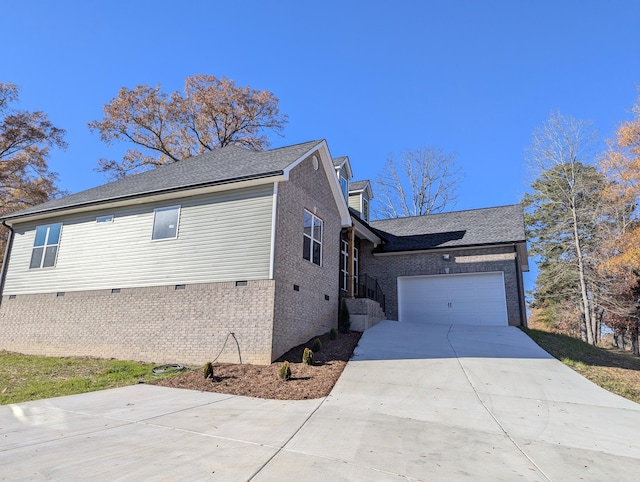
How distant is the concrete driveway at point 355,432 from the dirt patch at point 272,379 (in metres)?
0.38

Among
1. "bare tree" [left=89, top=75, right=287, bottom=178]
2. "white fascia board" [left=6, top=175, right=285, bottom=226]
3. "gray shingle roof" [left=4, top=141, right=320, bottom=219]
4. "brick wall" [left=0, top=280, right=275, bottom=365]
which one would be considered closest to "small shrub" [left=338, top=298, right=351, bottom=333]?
"brick wall" [left=0, top=280, right=275, bottom=365]

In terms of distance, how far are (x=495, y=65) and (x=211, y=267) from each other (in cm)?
1573

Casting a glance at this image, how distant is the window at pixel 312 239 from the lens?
1207 cm

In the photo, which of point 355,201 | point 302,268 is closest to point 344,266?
point 302,268

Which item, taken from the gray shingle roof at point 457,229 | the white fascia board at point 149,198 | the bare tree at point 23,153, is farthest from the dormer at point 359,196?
the bare tree at point 23,153

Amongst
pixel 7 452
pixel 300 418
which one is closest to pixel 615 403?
pixel 300 418

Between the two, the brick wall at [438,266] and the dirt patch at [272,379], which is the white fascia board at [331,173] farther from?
the dirt patch at [272,379]

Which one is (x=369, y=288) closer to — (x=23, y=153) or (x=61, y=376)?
(x=61, y=376)

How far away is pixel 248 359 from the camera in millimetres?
9508

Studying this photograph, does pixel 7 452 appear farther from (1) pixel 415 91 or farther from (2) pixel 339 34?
(1) pixel 415 91

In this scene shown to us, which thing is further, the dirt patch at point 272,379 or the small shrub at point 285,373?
the small shrub at point 285,373

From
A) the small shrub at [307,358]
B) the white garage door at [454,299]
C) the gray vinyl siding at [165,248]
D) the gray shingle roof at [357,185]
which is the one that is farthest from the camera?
the gray shingle roof at [357,185]

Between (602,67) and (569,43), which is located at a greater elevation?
(569,43)

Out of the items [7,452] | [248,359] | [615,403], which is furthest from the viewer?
[248,359]
